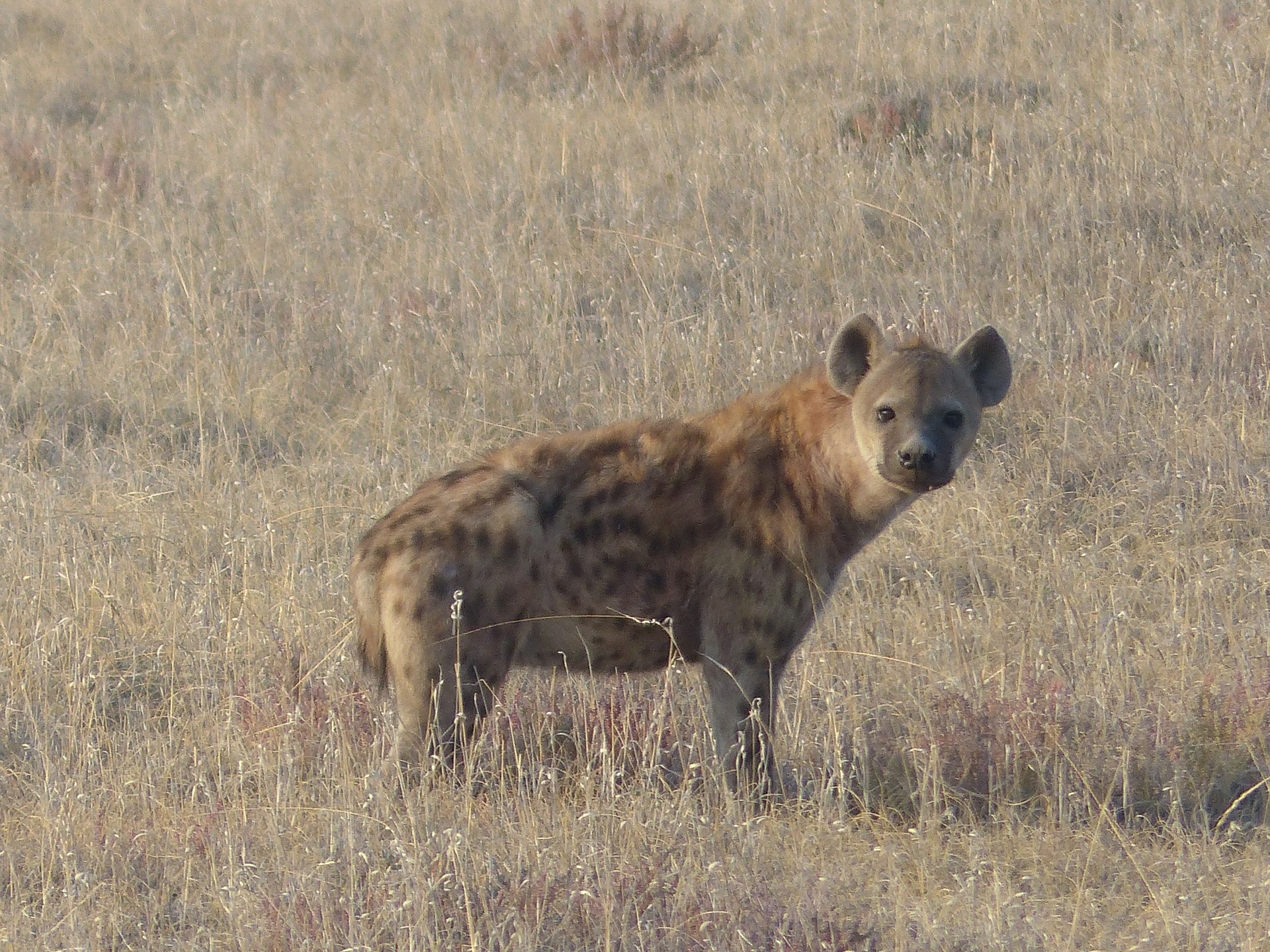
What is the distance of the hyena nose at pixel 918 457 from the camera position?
13.1 ft

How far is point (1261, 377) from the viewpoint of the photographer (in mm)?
6637

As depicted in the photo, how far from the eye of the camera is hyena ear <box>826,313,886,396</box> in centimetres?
428

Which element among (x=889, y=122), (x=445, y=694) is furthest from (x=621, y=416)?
(x=889, y=122)

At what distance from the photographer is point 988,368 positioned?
4.42 meters

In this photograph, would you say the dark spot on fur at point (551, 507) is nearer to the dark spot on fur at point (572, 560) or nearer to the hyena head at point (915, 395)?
the dark spot on fur at point (572, 560)

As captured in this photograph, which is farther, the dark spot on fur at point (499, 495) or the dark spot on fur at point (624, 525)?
the dark spot on fur at point (624, 525)

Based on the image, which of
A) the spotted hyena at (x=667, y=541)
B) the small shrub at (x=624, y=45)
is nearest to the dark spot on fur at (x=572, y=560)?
the spotted hyena at (x=667, y=541)

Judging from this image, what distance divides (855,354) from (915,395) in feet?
0.83

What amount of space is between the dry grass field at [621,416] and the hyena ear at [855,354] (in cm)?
83

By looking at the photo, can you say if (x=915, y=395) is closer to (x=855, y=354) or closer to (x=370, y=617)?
(x=855, y=354)

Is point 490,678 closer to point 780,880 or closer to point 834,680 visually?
point 780,880

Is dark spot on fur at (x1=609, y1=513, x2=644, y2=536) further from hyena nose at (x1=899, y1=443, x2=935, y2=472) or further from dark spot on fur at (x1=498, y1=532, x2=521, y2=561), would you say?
hyena nose at (x1=899, y1=443, x2=935, y2=472)

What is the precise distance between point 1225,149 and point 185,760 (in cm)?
667

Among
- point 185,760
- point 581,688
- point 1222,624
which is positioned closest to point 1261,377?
point 1222,624
